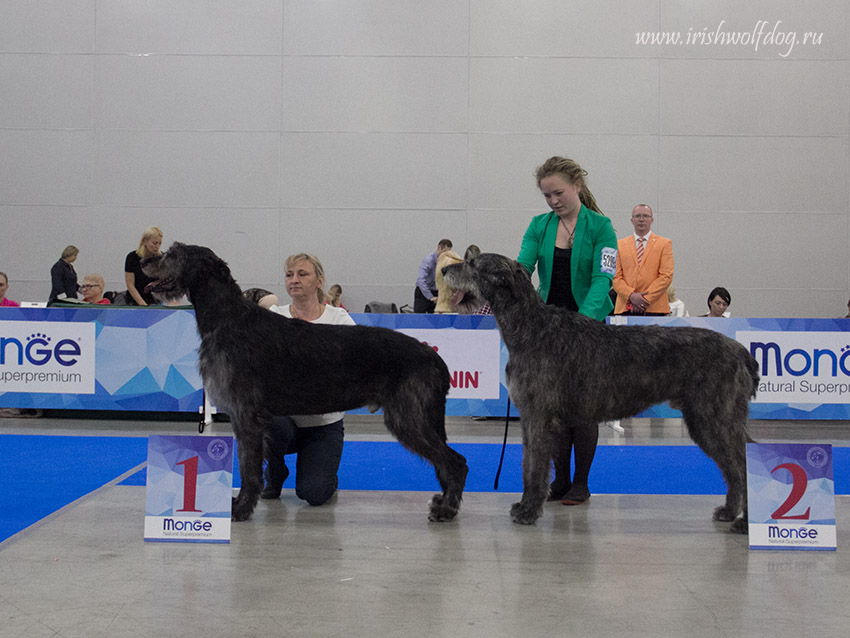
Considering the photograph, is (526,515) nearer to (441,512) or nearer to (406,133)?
(441,512)

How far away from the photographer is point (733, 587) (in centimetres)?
299

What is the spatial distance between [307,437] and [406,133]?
8.07 meters

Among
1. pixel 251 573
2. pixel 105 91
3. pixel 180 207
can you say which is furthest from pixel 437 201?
pixel 251 573

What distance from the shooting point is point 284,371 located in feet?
12.5

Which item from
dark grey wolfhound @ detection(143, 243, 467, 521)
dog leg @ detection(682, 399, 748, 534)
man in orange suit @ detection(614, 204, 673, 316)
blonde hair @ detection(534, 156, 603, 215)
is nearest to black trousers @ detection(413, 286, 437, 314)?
man in orange suit @ detection(614, 204, 673, 316)

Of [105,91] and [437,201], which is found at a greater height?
[105,91]

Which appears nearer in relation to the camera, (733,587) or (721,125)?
(733,587)

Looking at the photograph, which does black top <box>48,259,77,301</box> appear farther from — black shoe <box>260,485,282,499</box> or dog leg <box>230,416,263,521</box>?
dog leg <box>230,416,263,521</box>

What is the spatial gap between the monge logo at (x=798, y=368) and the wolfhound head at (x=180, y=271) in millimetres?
4988

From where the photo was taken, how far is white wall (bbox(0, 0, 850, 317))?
11.6 meters

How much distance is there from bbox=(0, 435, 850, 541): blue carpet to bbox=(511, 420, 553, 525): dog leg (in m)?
0.75

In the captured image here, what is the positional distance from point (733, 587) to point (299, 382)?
2012mm

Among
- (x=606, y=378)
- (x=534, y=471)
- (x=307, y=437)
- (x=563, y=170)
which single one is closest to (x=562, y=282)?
(x=563, y=170)

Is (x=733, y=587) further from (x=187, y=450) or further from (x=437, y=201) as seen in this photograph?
(x=437, y=201)
